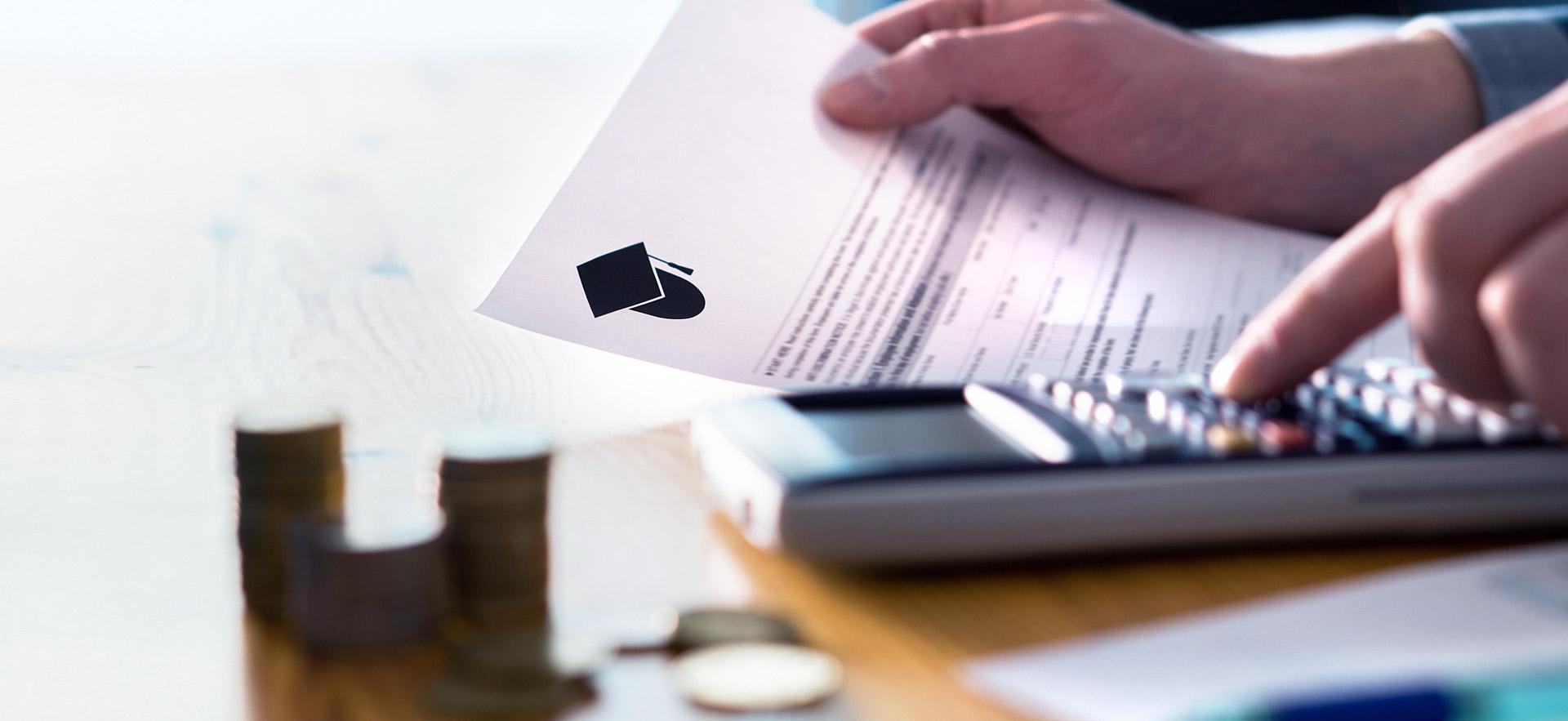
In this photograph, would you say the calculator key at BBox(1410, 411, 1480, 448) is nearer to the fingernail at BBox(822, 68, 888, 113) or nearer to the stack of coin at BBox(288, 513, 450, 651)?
the stack of coin at BBox(288, 513, 450, 651)

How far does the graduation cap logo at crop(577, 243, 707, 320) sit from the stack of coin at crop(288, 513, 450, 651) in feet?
0.88

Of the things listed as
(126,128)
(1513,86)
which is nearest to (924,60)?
(1513,86)

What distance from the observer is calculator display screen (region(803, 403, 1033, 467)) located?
37 cm

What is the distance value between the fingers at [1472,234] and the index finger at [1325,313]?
0.01m

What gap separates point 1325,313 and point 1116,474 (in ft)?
0.35

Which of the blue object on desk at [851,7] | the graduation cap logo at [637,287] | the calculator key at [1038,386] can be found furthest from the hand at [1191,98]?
the blue object on desk at [851,7]

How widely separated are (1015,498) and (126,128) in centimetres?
131

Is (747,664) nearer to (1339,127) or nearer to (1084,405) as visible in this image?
(1084,405)

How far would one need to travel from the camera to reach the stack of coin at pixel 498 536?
1.08 ft

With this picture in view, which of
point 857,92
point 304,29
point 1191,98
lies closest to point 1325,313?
point 857,92

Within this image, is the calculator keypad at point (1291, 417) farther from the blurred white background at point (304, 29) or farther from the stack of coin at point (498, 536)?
the blurred white background at point (304, 29)

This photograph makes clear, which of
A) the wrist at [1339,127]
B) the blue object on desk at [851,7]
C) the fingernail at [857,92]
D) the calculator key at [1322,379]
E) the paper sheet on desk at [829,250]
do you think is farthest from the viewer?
the blue object on desk at [851,7]

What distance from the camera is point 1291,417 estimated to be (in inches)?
16.2

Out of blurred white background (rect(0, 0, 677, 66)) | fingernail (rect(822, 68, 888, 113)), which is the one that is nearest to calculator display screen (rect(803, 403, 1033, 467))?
fingernail (rect(822, 68, 888, 113))
